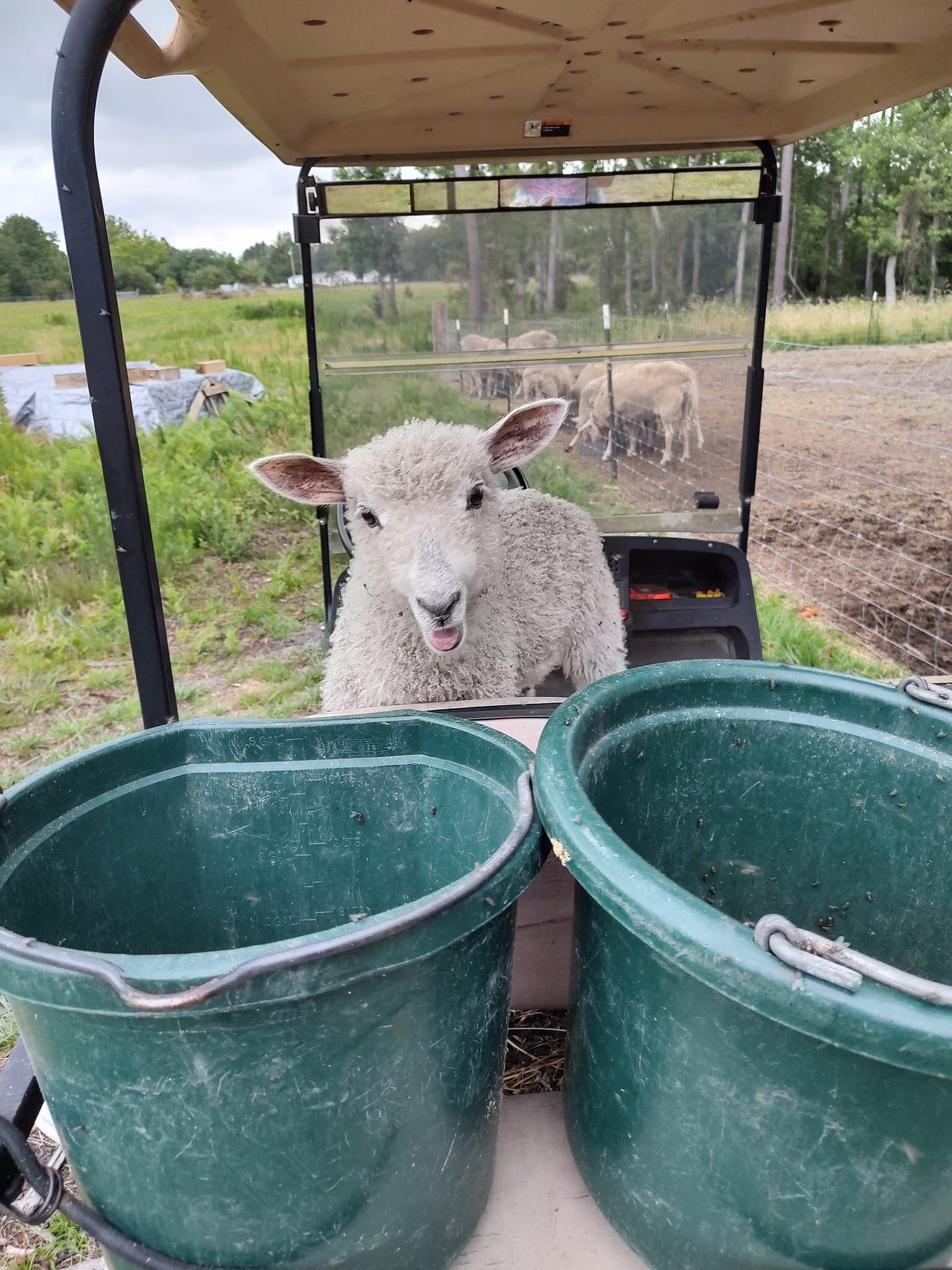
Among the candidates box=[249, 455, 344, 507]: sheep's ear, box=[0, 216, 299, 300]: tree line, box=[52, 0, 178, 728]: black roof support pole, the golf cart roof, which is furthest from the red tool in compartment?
box=[0, 216, 299, 300]: tree line

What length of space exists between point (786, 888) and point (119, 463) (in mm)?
1434

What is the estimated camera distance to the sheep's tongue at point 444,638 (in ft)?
6.08


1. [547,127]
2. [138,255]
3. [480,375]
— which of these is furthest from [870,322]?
[547,127]

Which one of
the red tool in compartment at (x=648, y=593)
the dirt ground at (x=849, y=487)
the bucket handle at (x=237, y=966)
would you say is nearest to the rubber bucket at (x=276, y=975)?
the bucket handle at (x=237, y=966)

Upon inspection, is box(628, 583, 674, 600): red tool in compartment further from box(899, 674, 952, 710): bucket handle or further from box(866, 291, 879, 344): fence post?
box(866, 291, 879, 344): fence post

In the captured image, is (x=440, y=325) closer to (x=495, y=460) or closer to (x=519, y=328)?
(x=519, y=328)

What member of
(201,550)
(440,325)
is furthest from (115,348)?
(201,550)

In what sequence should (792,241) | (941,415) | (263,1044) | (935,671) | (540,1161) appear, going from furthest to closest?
(792,241)
(941,415)
(935,671)
(540,1161)
(263,1044)

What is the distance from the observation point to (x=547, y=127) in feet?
9.26

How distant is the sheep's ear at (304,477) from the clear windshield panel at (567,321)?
4.16ft

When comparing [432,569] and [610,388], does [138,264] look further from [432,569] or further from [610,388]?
[432,569]

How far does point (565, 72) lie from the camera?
2293 mm

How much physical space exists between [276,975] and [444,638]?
43.8 inches

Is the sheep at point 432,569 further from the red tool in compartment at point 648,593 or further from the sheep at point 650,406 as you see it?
the sheep at point 650,406
